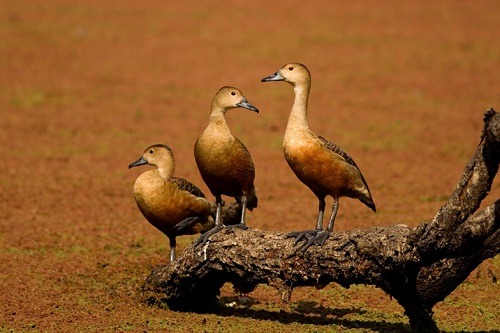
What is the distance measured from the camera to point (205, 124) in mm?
14938

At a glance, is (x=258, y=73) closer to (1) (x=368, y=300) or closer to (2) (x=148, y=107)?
(2) (x=148, y=107)

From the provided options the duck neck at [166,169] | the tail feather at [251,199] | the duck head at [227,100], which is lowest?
the tail feather at [251,199]

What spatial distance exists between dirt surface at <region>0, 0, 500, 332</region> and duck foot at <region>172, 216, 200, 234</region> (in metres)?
0.67

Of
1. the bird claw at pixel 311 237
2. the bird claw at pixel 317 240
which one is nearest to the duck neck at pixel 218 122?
the bird claw at pixel 311 237

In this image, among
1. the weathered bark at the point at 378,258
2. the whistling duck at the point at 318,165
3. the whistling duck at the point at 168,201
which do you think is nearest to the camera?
the weathered bark at the point at 378,258

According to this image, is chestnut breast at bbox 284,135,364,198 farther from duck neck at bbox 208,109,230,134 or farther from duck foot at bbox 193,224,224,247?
duck foot at bbox 193,224,224,247

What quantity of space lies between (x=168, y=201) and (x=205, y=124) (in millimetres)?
7423

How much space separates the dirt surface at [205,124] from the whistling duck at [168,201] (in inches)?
26.9

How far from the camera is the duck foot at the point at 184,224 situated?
7.69 m

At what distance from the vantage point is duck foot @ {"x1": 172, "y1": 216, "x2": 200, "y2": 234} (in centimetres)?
769

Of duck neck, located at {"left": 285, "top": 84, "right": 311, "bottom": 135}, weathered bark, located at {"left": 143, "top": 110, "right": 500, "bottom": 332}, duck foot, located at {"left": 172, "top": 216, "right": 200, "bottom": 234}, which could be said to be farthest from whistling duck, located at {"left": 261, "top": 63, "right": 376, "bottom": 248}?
duck foot, located at {"left": 172, "top": 216, "right": 200, "bottom": 234}

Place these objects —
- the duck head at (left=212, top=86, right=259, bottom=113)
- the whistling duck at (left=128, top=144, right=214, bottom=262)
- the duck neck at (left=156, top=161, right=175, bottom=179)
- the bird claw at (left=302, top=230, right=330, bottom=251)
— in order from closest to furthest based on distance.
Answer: the bird claw at (left=302, top=230, right=330, bottom=251), the whistling duck at (left=128, top=144, right=214, bottom=262), the duck head at (left=212, top=86, right=259, bottom=113), the duck neck at (left=156, top=161, right=175, bottom=179)

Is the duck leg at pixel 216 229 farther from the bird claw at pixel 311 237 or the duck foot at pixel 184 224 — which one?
the bird claw at pixel 311 237

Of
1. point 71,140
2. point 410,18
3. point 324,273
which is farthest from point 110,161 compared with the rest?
point 410,18
